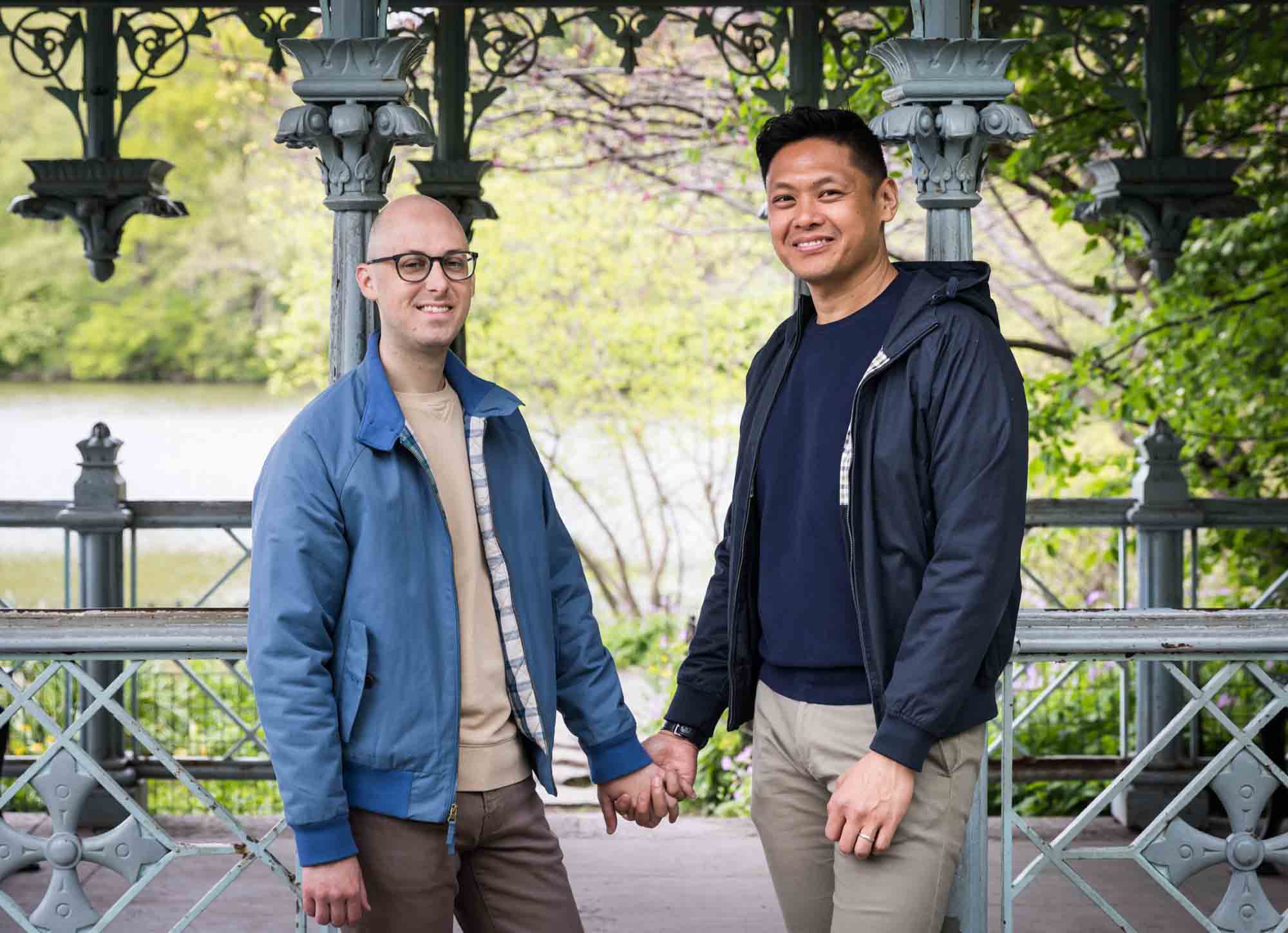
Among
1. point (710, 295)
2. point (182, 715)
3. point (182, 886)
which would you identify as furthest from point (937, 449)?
point (710, 295)

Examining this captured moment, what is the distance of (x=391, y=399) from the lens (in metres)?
2.60

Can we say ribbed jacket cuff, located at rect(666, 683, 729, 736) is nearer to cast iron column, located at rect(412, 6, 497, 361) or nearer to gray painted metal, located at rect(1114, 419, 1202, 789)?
gray painted metal, located at rect(1114, 419, 1202, 789)

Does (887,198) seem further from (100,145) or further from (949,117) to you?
(100,145)

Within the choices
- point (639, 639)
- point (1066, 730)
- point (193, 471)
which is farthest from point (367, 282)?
point (193, 471)

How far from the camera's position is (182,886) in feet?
17.4

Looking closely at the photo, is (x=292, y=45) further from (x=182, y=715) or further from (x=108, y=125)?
(x=182, y=715)

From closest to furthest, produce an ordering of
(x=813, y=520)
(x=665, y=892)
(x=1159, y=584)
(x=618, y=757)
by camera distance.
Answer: (x=813, y=520)
(x=618, y=757)
(x=665, y=892)
(x=1159, y=584)

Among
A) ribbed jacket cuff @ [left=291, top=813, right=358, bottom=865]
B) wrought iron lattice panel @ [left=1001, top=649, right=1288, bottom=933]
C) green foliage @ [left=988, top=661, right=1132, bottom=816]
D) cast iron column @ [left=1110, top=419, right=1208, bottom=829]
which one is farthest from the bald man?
green foliage @ [left=988, top=661, right=1132, bottom=816]

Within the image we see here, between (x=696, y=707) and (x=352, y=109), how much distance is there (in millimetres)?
1458

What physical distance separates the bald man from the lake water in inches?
431

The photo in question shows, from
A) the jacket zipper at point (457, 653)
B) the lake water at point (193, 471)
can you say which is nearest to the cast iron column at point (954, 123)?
the jacket zipper at point (457, 653)

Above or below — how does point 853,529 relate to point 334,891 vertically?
above

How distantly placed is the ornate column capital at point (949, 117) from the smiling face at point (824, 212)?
1.92 feet

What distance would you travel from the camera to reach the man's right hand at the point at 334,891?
2457mm
